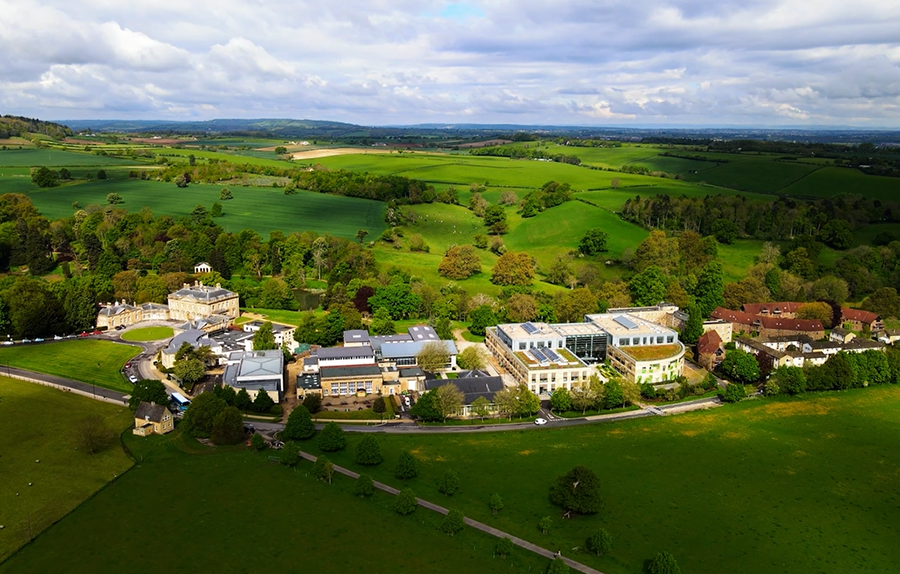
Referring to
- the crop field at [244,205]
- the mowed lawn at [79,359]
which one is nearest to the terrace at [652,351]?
the mowed lawn at [79,359]

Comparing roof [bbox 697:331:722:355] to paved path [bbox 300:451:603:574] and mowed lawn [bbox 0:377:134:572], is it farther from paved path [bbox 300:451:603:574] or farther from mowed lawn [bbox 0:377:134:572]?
mowed lawn [bbox 0:377:134:572]

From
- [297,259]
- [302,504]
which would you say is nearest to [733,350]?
[302,504]

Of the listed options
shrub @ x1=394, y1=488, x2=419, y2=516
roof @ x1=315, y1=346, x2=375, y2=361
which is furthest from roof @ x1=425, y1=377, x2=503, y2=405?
shrub @ x1=394, y1=488, x2=419, y2=516

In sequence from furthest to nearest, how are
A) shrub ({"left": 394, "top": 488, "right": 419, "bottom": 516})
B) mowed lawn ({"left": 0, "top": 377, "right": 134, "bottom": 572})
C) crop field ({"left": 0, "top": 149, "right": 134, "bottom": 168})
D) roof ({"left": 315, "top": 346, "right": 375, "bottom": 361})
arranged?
1. crop field ({"left": 0, "top": 149, "right": 134, "bottom": 168})
2. roof ({"left": 315, "top": 346, "right": 375, "bottom": 361})
3. shrub ({"left": 394, "top": 488, "right": 419, "bottom": 516})
4. mowed lawn ({"left": 0, "top": 377, "right": 134, "bottom": 572})

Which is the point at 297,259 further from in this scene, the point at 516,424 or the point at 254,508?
the point at 254,508

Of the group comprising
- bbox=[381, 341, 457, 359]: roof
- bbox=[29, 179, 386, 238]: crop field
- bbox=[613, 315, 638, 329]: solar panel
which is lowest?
bbox=[381, 341, 457, 359]: roof

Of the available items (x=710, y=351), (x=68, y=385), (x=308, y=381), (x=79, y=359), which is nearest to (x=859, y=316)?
(x=710, y=351)

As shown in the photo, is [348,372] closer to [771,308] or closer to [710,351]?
[710,351]
